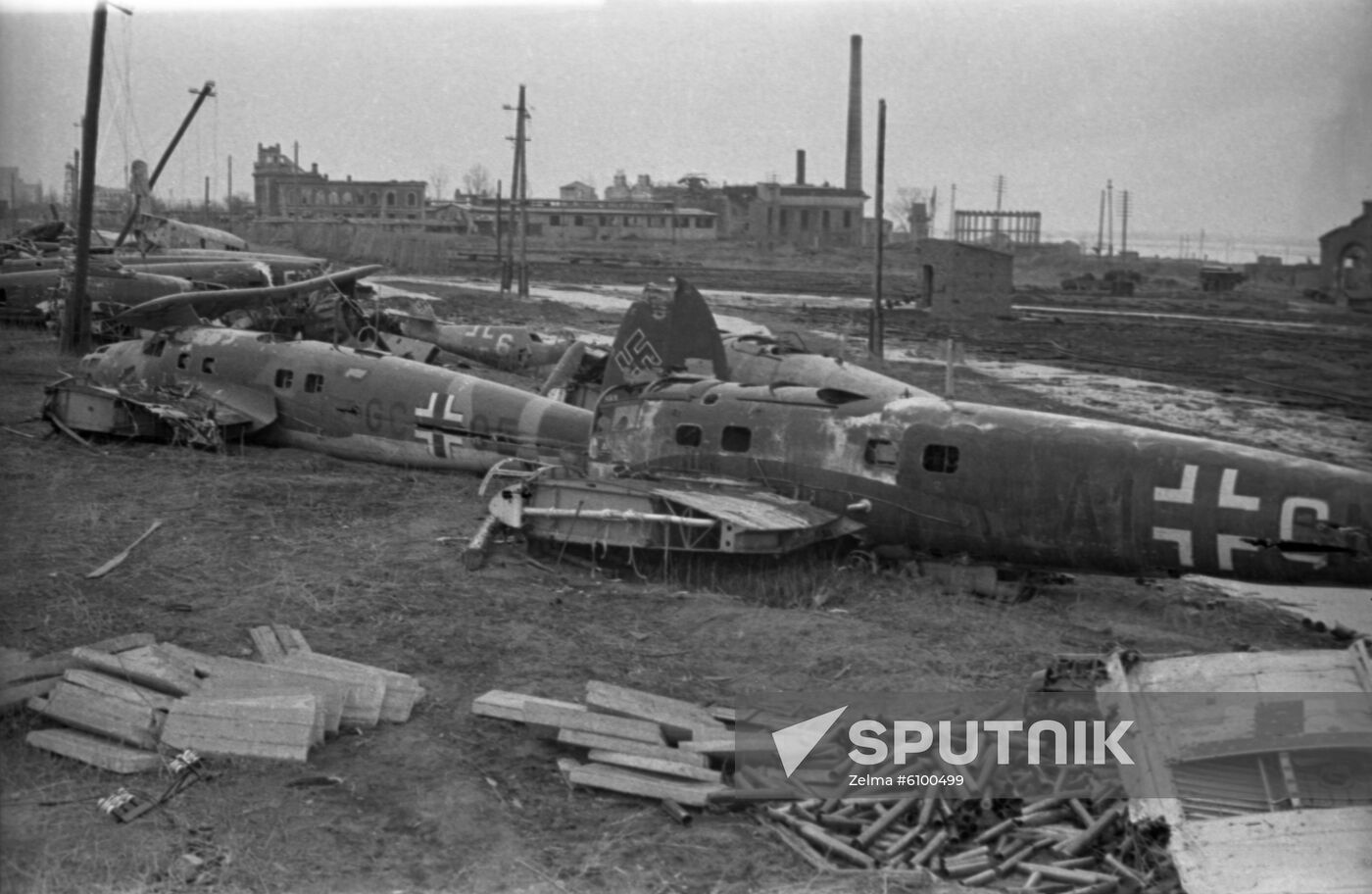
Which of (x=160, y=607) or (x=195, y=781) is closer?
(x=195, y=781)

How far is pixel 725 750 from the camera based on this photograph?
406 inches

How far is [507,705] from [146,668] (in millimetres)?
3126

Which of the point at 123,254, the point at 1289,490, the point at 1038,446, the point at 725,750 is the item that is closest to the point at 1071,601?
the point at 1038,446

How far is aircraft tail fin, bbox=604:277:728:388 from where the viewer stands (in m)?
20.1

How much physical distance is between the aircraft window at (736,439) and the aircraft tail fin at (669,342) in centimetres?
306

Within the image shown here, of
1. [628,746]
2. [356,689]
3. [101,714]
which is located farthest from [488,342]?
[628,746]

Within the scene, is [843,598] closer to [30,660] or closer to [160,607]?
[160,607]

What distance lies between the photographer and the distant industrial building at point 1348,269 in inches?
1743

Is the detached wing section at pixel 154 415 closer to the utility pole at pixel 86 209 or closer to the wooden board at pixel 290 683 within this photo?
the utility pole at pixel 86 209

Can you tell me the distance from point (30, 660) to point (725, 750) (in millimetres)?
6305

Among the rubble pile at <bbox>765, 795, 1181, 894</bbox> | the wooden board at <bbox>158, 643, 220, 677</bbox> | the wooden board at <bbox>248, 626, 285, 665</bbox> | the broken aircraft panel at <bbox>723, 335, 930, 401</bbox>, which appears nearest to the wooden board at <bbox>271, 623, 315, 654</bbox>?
the wooden board at <bbox>248, 626, 285, 665</bbox>

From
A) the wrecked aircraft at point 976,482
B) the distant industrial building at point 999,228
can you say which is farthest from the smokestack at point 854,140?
the wrecked aircraft at point 976,482

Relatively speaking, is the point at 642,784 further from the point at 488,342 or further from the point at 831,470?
the point at 488,342

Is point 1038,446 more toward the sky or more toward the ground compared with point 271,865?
more toward the sky
